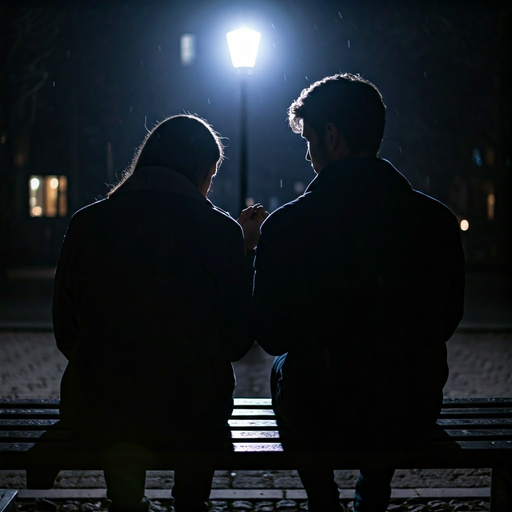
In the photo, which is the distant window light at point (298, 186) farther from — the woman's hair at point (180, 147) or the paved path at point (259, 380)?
the woman's hair at point (180, 147)

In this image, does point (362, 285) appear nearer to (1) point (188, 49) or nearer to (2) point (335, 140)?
(2) point (335, 140)

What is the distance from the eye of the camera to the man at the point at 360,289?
246 centimetres

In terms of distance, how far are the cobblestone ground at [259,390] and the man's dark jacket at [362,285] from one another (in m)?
1.67

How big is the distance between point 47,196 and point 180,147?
26.5 m

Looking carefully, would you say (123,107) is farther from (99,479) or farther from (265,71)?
(99,479)

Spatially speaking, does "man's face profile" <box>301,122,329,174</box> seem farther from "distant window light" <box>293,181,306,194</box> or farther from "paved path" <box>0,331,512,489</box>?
"distant window light" <box>293,181,306,194</box>

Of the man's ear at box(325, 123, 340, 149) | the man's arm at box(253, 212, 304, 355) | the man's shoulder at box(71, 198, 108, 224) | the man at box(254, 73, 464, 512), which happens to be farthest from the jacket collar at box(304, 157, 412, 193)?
the man's shoulder at box(71, 198, 108, 224)

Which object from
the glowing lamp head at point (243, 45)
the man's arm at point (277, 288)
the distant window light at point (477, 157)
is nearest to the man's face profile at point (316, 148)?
the man's arm at point (277, 288)

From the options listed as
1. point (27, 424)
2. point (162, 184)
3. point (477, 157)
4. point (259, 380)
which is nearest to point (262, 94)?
point (477, 157)

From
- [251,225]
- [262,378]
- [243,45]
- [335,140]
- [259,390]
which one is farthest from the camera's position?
[243,45]

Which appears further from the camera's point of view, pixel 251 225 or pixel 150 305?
pixel 251 225

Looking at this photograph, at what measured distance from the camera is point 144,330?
98.7 inches

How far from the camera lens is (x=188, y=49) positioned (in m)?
28.0

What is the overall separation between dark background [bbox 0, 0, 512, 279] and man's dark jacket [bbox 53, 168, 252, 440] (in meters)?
18.8
